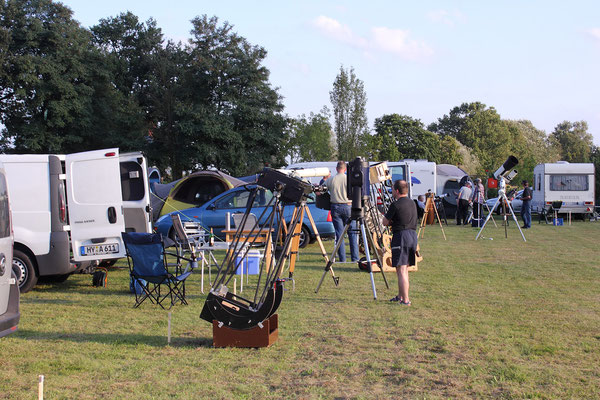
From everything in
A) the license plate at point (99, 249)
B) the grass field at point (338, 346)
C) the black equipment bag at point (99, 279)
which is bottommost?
the grass field at point (338, 346)

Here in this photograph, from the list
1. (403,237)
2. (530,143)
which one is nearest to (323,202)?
(403,237)

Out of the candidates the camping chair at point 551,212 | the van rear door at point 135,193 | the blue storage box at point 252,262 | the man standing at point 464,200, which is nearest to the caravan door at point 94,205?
the van rear door at point 135,193

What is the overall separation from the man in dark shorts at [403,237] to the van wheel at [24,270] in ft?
17.2

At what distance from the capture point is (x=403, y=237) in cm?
787

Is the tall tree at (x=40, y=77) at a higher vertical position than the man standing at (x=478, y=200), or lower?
higher

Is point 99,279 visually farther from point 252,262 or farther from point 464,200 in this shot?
point 464,200

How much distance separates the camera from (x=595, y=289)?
9078mm

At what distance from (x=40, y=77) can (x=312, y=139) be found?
1756 cm

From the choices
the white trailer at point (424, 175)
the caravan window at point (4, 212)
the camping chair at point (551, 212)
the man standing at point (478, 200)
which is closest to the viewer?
the caravan window at point (4, 212)

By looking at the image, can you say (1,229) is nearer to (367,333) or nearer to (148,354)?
(148,354)

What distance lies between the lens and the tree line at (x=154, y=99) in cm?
3462

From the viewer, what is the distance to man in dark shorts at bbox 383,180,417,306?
25.6 ft

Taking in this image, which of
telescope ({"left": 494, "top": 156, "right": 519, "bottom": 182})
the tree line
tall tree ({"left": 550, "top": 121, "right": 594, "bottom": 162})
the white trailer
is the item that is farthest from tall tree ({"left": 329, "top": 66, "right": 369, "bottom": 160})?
tall tree ({"left": 550, "top": 121, "right": 594, "bottom": 162})

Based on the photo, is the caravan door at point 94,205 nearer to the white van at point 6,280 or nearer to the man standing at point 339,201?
the man standing at point 339,201
